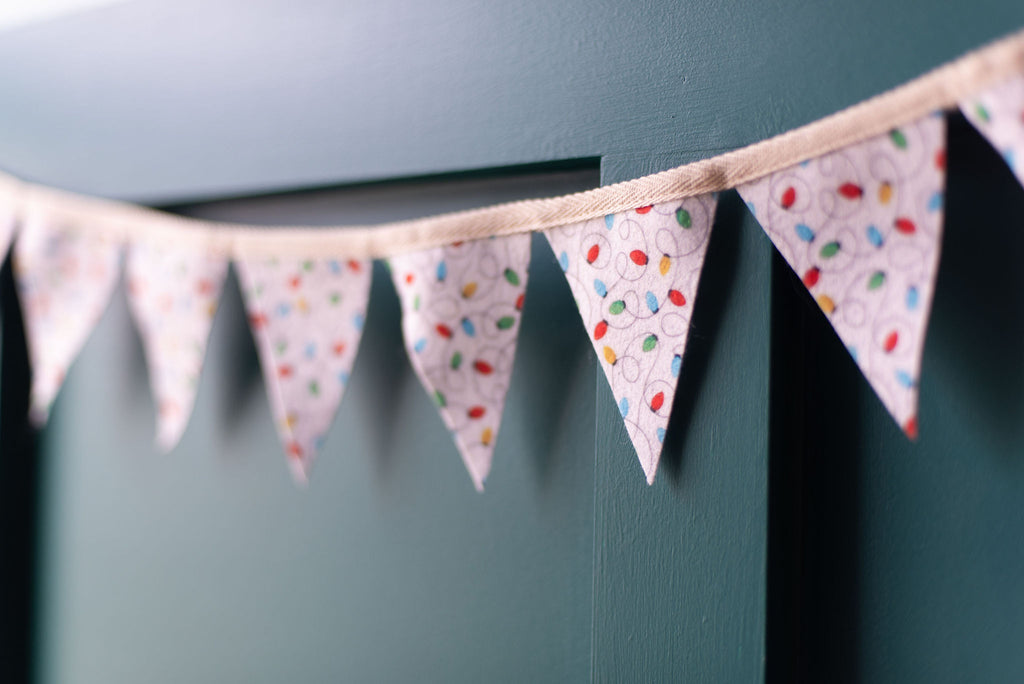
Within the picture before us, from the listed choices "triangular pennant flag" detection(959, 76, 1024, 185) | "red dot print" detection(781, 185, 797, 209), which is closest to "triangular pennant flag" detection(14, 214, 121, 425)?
"red dot print" detection(781, 185, 797, 209)

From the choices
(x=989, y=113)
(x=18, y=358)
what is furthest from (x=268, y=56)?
(x=989, y=113)

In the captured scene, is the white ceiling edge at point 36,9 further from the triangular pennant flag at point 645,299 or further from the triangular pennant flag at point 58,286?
the triangular pennant flag at point 645,299

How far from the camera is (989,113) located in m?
0.43

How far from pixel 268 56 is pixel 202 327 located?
291mm

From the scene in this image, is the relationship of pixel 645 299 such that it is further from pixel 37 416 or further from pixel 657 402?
pixel 37 416

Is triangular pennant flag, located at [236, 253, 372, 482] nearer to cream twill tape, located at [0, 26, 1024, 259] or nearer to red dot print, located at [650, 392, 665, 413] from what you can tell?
cream twill tape, located at [0, 26, 1024, 259]

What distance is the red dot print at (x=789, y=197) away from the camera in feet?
1.72

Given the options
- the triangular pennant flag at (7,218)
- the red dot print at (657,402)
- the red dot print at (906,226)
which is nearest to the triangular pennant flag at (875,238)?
the red dot print at (906,226)

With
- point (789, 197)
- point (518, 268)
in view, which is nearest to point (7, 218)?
point (518, 268)

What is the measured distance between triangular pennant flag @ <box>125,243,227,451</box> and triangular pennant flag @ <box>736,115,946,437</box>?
1.89 feet

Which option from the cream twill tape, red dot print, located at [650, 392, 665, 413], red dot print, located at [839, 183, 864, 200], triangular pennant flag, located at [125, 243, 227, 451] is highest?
the cream twill tape

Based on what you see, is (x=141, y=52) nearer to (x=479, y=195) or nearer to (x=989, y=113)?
(x=479, y=195)

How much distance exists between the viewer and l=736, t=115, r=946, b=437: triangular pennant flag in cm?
47

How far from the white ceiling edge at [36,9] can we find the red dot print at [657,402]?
0.73 m
